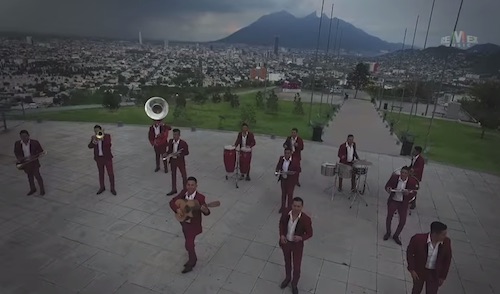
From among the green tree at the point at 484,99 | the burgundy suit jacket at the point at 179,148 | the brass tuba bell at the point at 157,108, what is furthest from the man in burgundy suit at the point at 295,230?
the green tree at the point at 484,99

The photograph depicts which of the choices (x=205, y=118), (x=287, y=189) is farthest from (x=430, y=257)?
(x=205, y=118)

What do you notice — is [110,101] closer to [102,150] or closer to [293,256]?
[102,150]

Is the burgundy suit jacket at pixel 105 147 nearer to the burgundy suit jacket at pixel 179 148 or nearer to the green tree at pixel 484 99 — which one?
the burgundy suit jacket at pixel 179 148

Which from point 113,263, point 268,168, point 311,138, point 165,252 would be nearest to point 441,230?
point 165,252

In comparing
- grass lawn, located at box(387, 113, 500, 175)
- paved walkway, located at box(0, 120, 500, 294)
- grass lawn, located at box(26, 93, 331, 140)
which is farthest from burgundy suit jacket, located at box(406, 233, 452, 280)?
grass lawn, located at box(26, 93, 331, 140)

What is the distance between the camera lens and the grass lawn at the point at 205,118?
1776cm

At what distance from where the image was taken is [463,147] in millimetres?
17906

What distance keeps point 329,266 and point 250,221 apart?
88.9 inches

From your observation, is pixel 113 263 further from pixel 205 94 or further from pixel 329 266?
pixel 205 94

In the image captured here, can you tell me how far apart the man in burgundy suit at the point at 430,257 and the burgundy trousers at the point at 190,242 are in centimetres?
338

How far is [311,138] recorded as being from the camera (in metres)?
16.2

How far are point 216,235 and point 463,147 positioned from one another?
16964 millimetres

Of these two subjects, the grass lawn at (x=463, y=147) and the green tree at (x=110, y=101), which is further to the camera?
the green tree at (x=110, y=101)

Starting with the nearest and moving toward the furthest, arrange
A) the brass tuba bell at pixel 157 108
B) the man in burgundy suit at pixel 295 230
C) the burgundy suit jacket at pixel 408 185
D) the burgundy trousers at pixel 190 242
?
the man in burgundy suit at pixel 295 230
the burgundy trousers at pixel 190 242
the burgundy suit jacket at pixel 408 185
the brass tuba bell at pixel 157 108
